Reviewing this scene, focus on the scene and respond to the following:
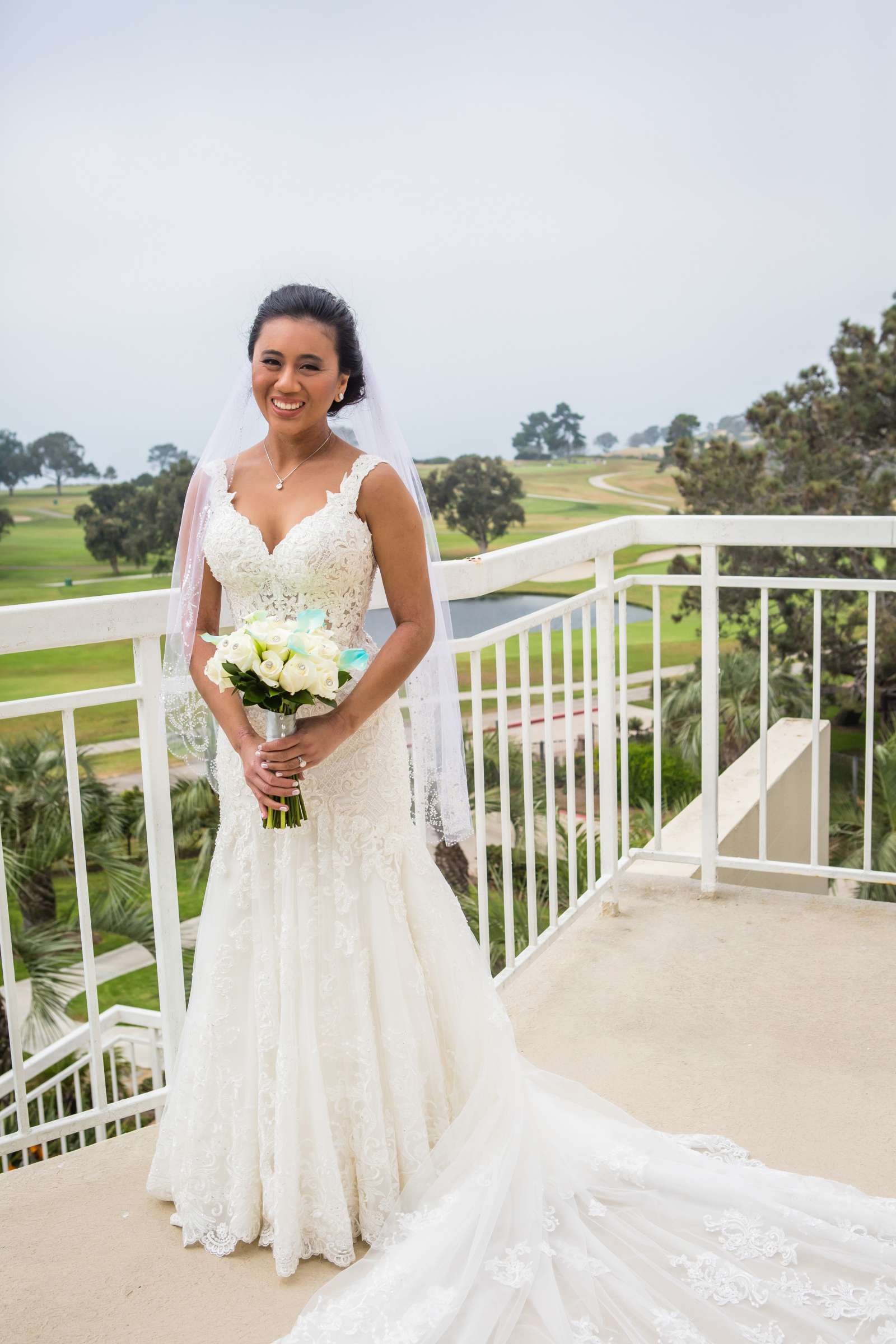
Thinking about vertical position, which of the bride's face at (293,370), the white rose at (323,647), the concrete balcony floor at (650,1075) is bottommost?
the concrete balcony floor at (650,1075)

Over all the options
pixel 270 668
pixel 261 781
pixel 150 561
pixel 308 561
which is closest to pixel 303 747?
pixel 261 781

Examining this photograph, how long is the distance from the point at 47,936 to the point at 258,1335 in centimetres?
990

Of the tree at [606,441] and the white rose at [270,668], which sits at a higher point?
the tree at [606,441]

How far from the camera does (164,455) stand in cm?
3095

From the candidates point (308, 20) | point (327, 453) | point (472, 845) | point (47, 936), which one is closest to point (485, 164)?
point (308, 20)

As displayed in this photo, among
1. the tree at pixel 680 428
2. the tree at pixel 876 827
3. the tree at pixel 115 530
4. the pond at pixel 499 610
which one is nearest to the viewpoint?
the tree at pixel 876 827

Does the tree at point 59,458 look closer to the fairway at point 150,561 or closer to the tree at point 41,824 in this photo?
the fairway at point 150,561

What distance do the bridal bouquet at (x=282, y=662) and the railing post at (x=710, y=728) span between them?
1827 mm

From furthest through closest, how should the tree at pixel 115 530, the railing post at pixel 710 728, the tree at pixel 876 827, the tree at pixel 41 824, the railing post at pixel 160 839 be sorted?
the tree at pixel 115 530
the tree at pixel 41 824
the tree at pixel 876 827
the railing post at pixel 710 728
the railing post at pixel 160 839

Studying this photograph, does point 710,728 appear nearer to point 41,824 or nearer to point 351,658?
point 351,658

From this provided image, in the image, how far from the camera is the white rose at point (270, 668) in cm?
183

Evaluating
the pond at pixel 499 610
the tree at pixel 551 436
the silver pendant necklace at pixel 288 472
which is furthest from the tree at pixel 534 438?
the silver pendant necklace at pixel 288 472

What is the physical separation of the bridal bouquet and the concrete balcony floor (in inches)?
37.5

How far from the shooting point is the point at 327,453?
213 cm
